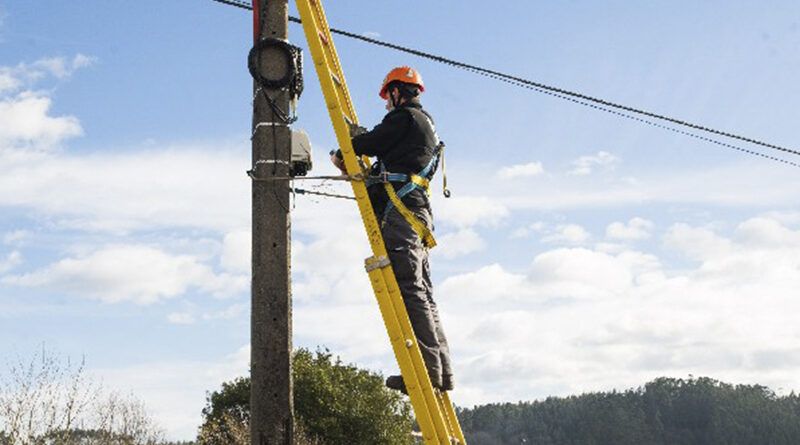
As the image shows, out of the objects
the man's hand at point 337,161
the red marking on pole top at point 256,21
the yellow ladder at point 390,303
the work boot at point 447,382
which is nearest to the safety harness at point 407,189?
the yellow ladder at point 390,303

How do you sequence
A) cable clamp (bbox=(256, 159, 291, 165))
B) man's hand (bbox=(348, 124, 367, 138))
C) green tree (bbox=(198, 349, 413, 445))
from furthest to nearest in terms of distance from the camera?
green tree (bbox=(198, 349, 413, 445)) < man's hand (bbox=(348, 124, 367, 138)) < cable clamp (bbox=(256, 159, 291, 165))

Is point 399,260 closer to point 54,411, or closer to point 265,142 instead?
point 265,142

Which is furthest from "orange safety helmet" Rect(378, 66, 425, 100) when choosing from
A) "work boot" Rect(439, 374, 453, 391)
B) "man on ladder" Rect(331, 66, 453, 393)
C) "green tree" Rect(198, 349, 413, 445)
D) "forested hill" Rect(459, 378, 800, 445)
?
"forested hill" Rect(459, 378, 800, 445)

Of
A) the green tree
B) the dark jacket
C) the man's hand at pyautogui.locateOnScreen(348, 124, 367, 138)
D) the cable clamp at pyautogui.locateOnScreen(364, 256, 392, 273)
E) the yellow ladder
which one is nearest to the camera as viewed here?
the yellow ladder

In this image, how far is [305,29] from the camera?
21.8 ft

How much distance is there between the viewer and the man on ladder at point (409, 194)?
636cm

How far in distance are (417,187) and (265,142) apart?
118 centimetres

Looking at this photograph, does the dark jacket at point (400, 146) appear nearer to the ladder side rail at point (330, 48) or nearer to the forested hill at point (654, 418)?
the ladder side rail at point (330, 48)

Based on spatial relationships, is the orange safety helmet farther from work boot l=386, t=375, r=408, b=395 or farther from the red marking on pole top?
work boot l=386, t=375, r=408, b=395

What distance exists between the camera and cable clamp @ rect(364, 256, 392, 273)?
6273 millimetres

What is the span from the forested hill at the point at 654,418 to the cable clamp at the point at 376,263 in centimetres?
13760

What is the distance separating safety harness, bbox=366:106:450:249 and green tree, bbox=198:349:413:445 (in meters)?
25.0

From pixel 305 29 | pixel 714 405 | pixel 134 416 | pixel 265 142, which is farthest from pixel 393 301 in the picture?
pixel 714 405

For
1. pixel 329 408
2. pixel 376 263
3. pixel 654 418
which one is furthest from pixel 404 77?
pixel 654 418
